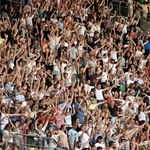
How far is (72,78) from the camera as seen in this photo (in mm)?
20094

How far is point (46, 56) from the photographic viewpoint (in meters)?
20.0

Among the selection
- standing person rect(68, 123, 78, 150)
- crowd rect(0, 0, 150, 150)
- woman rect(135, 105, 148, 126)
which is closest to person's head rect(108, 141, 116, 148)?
crowd rect(0, 0, 150, 150)

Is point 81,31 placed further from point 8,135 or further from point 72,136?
point 8,135

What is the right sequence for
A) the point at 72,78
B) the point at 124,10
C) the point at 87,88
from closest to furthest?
the point at 87,88 → the point at 72,78 → the point at 124,10

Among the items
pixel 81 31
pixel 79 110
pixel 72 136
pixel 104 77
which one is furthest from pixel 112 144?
pixel 81 31

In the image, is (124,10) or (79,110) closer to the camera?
(79,110)

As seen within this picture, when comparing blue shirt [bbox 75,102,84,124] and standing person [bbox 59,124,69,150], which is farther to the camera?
blue shirt [bbox 75,102,84,124]

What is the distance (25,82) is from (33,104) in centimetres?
113

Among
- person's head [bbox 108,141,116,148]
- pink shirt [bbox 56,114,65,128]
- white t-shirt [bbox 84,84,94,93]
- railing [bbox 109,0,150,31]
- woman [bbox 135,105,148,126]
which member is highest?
railing [bbox 109,0,150,31]

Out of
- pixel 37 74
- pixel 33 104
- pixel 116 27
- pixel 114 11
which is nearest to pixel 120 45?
pixel 116 27

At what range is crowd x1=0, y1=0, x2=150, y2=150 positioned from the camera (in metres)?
16.5

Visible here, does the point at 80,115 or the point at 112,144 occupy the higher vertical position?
the point at 80,115

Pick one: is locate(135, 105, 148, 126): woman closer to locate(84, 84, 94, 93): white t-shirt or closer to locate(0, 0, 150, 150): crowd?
locate(0, 0, 150, 150): crowd

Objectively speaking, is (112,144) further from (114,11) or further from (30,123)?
(114,11)
